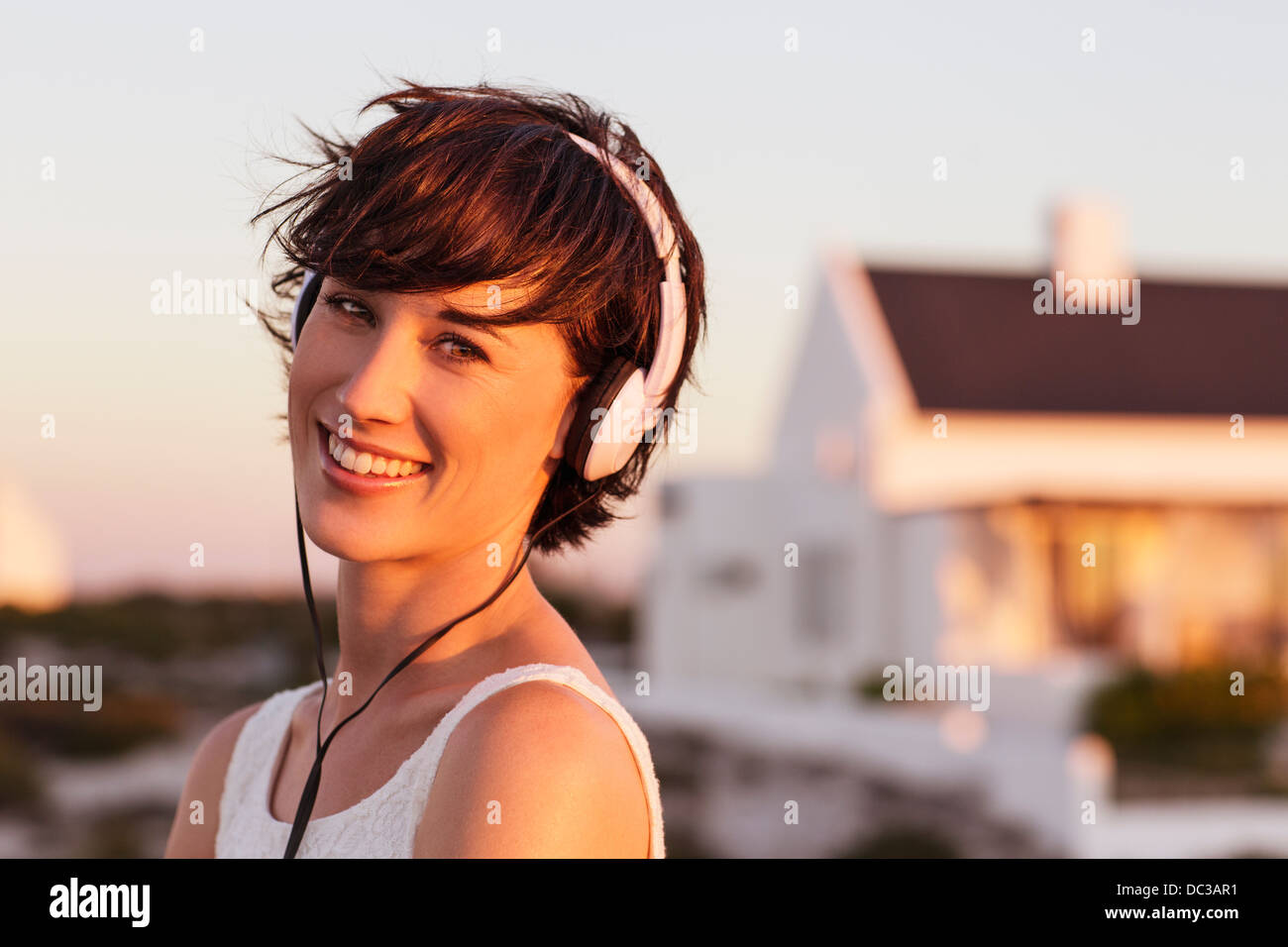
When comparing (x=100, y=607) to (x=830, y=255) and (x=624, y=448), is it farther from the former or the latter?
(x=624, y=448)

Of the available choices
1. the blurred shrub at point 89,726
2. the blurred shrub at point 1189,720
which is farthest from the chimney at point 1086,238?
the blurred shrub at point 89,726

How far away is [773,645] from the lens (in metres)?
20.6

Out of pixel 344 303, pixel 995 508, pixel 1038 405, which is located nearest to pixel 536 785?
pixel 344 303

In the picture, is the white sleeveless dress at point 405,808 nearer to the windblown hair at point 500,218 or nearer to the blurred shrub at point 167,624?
the windblown hair at point 500,218

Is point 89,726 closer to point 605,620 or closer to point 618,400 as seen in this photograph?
point 605,620

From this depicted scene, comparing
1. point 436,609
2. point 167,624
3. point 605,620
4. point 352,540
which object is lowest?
point 605,620

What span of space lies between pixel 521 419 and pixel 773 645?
745 inches

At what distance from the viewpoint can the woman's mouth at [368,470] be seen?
193cm

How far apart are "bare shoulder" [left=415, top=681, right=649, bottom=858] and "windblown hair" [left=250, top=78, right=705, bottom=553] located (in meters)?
0.46

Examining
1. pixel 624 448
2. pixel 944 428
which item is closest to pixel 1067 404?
pixel 944 428

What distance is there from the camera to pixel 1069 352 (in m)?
18.6

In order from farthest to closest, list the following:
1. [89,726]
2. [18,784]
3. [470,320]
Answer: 1. [89,726]
2. [18,784]
3. [470,320]

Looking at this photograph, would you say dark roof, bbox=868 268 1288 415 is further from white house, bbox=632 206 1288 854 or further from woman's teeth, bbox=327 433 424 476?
woman's teeth, bbox=327 433 424 476

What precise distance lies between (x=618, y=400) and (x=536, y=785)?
0.58m
